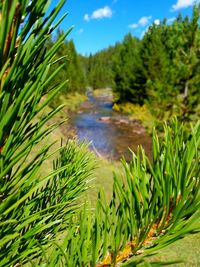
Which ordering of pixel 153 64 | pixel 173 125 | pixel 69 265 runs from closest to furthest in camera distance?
pixel 69 265, pixel 173 125, pixel 153 64

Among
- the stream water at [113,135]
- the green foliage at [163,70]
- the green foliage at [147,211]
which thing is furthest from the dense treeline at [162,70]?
the stream water at [113,135]

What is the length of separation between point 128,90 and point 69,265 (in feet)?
157

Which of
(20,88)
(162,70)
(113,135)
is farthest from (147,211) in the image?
(162,70)

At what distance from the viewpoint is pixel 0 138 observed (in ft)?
2.81

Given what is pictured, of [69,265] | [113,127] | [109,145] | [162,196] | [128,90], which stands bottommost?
[69,265]

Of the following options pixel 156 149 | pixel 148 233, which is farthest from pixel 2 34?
pixel 148 233

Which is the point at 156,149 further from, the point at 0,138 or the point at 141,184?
the point at 0,138

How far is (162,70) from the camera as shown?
126 ft

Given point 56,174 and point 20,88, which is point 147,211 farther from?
point 20,88

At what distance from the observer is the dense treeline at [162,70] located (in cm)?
1770

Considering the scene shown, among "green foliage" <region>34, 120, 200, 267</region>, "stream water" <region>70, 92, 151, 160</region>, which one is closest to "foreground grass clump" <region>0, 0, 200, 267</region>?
"green foliage" <region>34, 120, 200, 267</region>

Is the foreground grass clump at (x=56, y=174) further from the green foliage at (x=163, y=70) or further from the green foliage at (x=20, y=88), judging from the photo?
the green foliage at (x=163, y=70)

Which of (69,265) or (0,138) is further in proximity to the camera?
(69,265)

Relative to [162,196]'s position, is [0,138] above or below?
above
